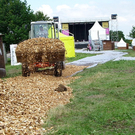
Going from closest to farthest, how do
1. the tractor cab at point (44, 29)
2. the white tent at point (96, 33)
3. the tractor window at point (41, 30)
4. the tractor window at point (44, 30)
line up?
the tractor cab at point (44, 29) < the tractor window at point (44, 30) < the tractor window at point (41, 30) < the white tent at point (96, 33)

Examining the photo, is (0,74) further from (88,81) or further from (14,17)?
(14,17)

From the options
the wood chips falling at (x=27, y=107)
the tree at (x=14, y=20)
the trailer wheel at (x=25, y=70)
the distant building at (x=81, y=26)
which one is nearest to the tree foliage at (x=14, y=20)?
the tree at (x=14, y=20)

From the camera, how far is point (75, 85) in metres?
9.51

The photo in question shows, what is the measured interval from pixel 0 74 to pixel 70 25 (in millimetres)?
57419

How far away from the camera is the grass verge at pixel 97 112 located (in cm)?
480

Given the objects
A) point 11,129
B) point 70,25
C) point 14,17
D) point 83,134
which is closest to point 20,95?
point 11,129

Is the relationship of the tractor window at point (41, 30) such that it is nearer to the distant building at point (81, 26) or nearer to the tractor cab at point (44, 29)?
the tractor cab at point (44, 29)

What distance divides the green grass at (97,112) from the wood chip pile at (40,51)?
8.33 ft

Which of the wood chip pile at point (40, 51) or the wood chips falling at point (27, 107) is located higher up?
the wood chip pile at point (40, 51)

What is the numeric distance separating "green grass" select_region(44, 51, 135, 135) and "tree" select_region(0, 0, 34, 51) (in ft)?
68.5

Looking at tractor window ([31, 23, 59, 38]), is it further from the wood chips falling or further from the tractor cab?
the wood chips falling

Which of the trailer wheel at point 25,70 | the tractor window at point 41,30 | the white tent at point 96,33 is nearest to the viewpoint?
the trailer wheel at point 25,70

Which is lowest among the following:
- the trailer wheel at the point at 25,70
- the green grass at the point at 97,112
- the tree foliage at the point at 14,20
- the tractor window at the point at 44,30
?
the green grass at the point at 97,112

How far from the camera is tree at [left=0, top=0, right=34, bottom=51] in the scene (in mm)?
28484
